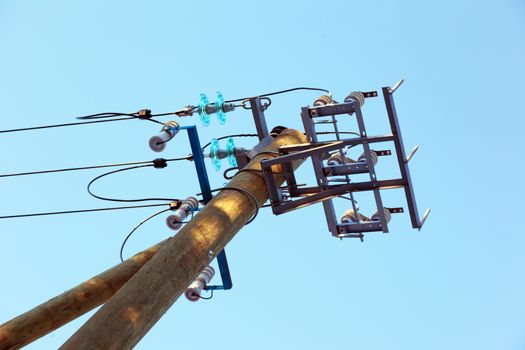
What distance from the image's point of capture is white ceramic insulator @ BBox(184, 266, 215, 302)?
838 cm

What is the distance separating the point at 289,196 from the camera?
27.1ft

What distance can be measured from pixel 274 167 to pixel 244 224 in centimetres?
104

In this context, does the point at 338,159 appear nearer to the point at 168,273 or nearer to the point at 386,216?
the point at 386,216

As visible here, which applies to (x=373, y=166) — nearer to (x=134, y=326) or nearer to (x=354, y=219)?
(x=354, y=219)

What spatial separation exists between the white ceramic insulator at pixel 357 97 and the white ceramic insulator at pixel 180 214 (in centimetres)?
197

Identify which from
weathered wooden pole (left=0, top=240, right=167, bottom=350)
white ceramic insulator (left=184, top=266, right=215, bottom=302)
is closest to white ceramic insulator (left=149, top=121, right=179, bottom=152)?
weathered wooden pole (left=0, top=240, right=167, bottom=350)

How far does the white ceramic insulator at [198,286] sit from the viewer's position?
8.38 meters

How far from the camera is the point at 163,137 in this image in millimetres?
7973

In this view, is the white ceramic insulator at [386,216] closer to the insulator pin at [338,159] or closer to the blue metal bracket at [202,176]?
the insulator pin at [338,159]

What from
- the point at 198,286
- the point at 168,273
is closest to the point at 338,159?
the point at 198,286

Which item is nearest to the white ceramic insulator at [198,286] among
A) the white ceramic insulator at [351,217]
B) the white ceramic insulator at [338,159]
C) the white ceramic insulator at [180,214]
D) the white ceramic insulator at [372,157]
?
the white ceramic insulator at [180,214]

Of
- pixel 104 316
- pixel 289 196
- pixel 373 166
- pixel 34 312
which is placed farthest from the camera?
pixel 289 196

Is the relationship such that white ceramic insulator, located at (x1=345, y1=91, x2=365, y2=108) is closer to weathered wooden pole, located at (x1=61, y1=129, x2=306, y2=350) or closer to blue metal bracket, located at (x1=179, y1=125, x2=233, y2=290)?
weathered wooden pole, located at (x1=61, y1=129, x2=306, y2=350)

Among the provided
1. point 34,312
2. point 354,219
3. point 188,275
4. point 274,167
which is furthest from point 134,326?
point 354,219
